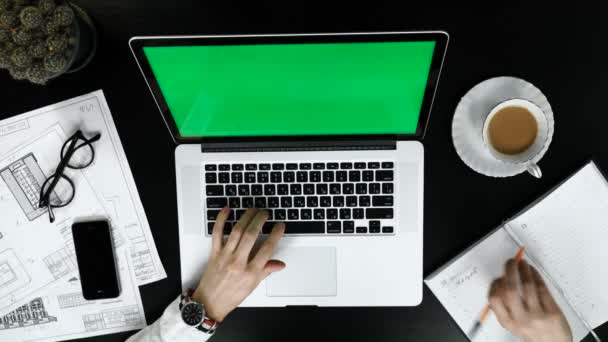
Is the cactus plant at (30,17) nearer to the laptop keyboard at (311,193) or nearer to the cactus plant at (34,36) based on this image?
the cactus plant at (34,36)

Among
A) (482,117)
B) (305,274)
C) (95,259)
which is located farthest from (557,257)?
(95,259)

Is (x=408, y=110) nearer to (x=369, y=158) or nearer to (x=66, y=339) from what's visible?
(x=369, y=158)

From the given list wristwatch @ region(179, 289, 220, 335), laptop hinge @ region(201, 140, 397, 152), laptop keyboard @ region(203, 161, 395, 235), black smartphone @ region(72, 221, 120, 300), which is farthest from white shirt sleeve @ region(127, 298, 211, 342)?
laptop hinge @ region(201, 140, 397, 152)

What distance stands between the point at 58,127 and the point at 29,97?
9 centimetres

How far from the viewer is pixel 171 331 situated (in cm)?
88

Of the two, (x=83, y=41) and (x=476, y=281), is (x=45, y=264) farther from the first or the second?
(x=476, y=281)

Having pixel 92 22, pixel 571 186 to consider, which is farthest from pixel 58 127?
pixel 571 186

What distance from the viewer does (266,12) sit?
852mm

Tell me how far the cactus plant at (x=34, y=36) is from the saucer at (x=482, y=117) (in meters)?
0.73

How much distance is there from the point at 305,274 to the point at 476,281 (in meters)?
0.36

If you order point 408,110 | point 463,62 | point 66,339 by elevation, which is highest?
point 463,62

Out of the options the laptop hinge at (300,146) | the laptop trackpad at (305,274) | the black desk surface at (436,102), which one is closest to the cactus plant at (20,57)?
the black desk surface at (436,102)

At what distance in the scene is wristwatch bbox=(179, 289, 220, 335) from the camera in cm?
88

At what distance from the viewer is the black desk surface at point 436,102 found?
85 centimetres
